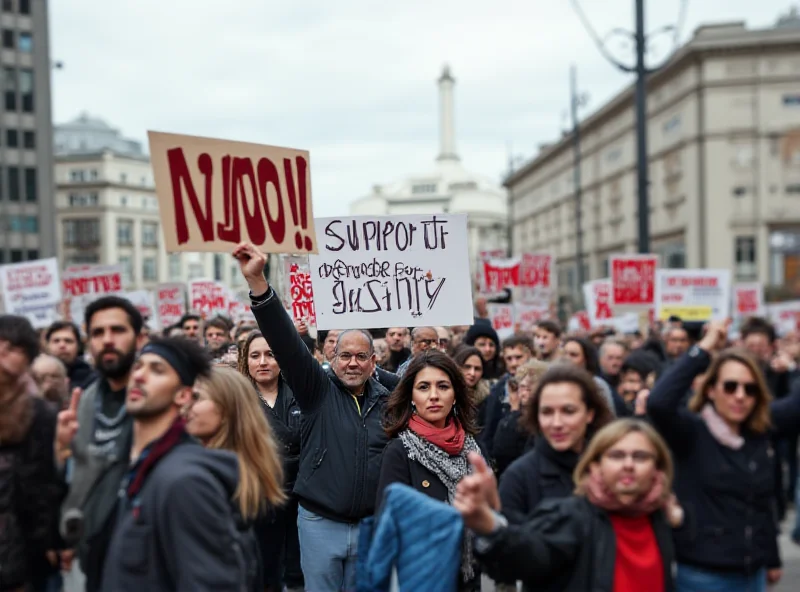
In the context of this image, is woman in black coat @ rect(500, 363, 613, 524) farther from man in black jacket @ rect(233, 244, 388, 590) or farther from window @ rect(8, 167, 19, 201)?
window @ rect(8, 167, 19, 201)

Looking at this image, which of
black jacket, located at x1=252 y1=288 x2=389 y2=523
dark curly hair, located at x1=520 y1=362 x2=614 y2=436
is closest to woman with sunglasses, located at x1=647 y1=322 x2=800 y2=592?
dark curly hair, located at x1=520 y1=362 x2=614 y2=436

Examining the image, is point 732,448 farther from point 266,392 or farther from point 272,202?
point 266,392

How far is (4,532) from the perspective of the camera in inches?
117

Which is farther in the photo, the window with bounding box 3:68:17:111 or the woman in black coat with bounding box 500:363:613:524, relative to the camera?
the window with bounding box 3:68:17:111

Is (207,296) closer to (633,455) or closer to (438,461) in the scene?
(438,461)

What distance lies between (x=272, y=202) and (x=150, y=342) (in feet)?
6.05

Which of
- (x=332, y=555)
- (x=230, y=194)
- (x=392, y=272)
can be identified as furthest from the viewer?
(x=392, y=272)

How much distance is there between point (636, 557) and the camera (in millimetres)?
3381

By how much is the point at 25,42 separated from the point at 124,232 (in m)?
36.8

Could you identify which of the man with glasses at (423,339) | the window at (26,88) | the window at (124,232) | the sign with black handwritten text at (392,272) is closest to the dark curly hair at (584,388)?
the sign with black handwritten text at (392,272)

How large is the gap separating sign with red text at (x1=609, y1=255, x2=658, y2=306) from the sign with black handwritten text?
8.29 meters

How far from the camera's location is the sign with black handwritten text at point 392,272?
5.91 m

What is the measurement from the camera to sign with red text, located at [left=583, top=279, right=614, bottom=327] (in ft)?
52.6

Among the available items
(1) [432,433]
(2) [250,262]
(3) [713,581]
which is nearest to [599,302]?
(1) [432,433]
